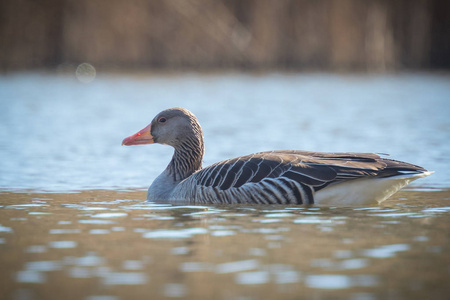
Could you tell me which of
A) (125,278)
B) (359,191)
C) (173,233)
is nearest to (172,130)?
(359,191)

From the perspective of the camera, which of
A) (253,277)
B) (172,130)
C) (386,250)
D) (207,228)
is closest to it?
(253,277)

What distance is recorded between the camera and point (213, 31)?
93.9ft

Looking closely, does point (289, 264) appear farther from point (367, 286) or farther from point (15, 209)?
point (15, 209)

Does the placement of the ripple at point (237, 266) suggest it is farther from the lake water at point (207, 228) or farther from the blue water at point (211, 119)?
the blue water at point (211, 119)

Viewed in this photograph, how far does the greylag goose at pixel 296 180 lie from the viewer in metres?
8.05

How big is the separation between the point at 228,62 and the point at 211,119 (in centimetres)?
1024

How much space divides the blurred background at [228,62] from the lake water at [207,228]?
2379mm

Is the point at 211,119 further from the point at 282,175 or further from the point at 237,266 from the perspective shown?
the point at 237,266

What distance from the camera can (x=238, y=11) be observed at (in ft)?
96.9

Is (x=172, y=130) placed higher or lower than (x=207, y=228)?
higher

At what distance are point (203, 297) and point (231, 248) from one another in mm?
1436

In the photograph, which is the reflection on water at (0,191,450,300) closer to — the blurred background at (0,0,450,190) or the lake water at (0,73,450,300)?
the lake water at (0,73,450,300)

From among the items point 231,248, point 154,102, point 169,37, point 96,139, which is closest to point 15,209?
point 231,248

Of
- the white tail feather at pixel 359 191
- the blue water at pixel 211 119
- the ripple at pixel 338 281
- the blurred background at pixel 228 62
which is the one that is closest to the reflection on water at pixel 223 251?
the ripple at pixel 338 281
